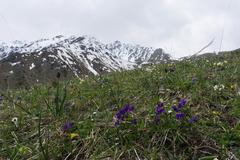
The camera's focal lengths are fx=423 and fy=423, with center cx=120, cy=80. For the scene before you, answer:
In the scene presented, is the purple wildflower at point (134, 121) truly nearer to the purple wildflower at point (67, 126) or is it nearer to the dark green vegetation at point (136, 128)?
the dark green vegetation at point (136, 128)

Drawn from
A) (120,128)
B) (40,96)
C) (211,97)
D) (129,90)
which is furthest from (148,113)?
(40,96)

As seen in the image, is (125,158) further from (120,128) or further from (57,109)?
(57,109)

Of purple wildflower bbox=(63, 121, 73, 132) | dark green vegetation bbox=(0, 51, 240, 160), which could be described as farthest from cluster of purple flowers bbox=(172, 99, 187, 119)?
purple wildflower bbox=(63, 121, 73, 132)

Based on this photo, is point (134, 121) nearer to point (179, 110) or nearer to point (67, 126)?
point (179, 110)

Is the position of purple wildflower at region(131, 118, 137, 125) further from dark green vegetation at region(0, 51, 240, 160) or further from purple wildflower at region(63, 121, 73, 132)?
purple wildflower at region(63, 121, 73, 132)

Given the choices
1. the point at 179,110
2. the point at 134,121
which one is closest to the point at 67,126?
the point at 134,121

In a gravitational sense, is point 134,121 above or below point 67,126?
below

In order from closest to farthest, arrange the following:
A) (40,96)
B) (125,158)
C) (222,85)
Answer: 1. (125,158)
2. (222,85)
3. (40,96)

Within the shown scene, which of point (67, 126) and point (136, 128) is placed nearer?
point (136, 128)

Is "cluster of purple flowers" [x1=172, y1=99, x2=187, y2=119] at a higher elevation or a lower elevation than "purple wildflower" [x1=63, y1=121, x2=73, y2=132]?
lower

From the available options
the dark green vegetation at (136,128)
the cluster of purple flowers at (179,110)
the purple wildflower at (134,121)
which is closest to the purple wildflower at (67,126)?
the dark green vegetation at (136,128)

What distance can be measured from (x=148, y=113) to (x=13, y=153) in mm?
1543

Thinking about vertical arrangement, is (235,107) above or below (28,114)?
below

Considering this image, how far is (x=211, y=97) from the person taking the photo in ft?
17.2
